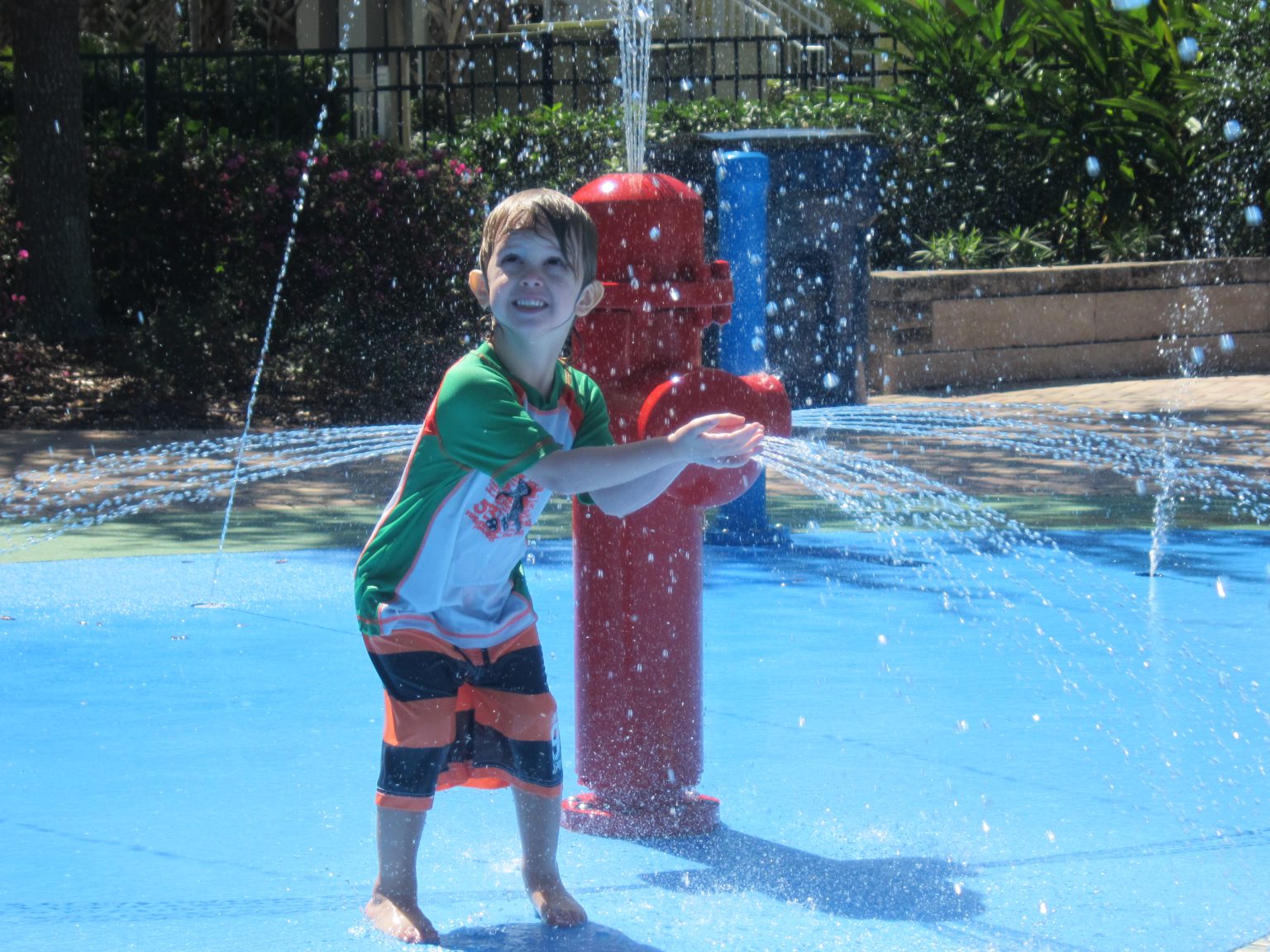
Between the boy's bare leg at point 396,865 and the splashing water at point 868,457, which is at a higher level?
the splashing water at point 868,457

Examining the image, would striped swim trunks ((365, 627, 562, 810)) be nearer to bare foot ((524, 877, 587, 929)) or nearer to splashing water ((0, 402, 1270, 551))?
bare foot ((524, 877, 587, 929))

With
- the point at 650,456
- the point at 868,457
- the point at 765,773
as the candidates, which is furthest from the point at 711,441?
the point at 868,457

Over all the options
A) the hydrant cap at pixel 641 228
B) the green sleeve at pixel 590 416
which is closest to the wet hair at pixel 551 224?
the green sleeve at pixel 590 416

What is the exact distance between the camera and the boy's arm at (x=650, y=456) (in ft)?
8.41

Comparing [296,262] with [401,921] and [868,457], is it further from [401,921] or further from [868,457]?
[401,921]

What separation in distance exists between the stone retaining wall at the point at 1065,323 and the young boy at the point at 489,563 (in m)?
8.03

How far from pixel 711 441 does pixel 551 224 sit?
49 centimetres

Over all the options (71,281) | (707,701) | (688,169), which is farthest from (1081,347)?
(707,701)

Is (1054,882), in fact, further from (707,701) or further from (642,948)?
(707,701)

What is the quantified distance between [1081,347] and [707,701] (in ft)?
26.7

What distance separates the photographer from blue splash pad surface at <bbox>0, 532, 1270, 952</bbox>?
2.81 meters

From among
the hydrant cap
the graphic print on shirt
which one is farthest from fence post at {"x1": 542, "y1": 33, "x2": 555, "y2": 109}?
the graphic print on shirt

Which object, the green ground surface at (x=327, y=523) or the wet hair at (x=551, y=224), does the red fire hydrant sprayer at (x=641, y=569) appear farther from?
the green ground surface at (x=327, y=523)

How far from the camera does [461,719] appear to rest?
285 centimetres
